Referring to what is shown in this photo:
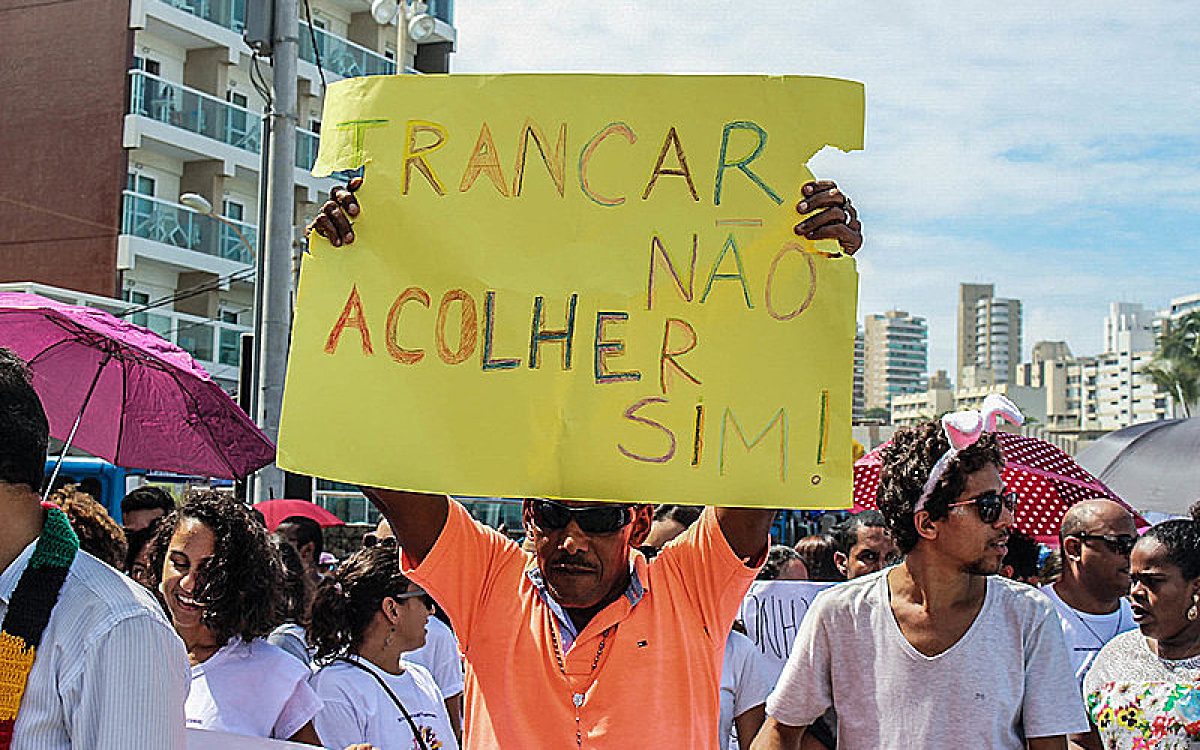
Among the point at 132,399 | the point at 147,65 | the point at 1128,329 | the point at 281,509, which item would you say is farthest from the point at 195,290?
the point at 1128,329

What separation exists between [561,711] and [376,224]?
110 centimetres

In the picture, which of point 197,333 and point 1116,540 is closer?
point 1116,540

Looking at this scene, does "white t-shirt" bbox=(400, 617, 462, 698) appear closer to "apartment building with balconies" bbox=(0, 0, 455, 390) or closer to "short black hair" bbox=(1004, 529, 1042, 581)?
"short black hair" bbox=(1004, 529, 1042, 581)

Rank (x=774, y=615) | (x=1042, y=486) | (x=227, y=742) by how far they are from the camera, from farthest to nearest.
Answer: (x=1042, y=486) → (x=774, y=615) → (x=227, y=742)

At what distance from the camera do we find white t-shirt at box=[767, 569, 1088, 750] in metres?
3.33

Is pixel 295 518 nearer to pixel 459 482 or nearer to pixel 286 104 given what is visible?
pixel 286 104

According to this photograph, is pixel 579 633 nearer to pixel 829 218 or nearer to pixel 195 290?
pixel 829 218

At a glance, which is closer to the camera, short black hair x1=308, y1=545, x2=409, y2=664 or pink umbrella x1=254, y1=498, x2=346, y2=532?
short black hair x1=308, y1=545, x2=409, y2=664

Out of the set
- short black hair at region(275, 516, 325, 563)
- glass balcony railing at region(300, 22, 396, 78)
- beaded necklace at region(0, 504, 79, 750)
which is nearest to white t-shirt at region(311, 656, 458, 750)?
beaded necklace at region(0, 504, 79, 750)

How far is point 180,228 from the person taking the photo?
108 ft

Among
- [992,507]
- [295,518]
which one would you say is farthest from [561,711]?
[295,518]

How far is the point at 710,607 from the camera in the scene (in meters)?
2.97

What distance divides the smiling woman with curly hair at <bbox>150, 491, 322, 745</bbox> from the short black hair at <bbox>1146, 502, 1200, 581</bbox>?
2.78 m

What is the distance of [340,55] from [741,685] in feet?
105
